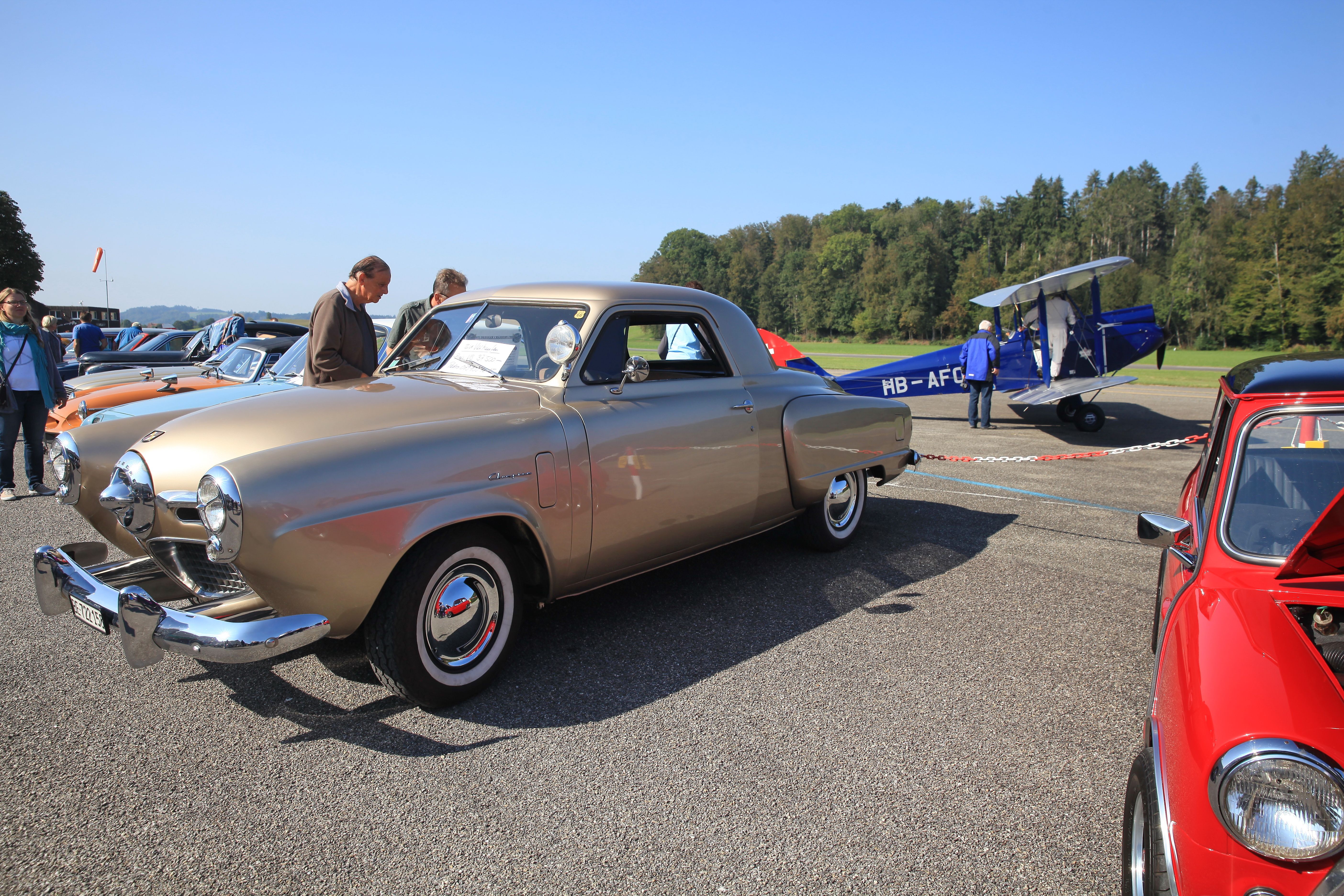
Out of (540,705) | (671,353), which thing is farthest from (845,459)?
(540,705)

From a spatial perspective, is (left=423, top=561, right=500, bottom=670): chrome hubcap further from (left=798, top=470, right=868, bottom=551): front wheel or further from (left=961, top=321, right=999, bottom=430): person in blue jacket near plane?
(left=961, top=321, right=999, bottom=430): person in blue jacket near plane

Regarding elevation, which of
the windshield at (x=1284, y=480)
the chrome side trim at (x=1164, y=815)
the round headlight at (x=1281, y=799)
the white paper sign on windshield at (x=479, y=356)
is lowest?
the chrome side trim at (x=1164, y=815)

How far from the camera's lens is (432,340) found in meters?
4.37

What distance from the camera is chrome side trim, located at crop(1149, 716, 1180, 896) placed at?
5.27 feet

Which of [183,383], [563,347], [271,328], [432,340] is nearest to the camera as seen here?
[563,347]

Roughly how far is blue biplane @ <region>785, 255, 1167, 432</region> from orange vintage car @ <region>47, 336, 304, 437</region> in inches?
291

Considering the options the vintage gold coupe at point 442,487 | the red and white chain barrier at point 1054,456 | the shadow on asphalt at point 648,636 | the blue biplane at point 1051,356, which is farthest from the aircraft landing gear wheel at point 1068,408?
the vintage gold coupe at point 442,487

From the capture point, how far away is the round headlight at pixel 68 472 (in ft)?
11.9

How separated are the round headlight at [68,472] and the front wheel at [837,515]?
4.24 m

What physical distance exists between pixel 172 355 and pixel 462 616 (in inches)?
579

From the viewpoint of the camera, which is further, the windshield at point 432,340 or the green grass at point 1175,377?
the green grass at point 1175,377

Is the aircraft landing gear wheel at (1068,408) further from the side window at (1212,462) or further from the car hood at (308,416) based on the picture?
the car hood at (308,416)

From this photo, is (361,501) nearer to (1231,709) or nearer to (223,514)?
(223,514)

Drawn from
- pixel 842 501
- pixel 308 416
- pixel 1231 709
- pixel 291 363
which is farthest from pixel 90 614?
pixel 291 363
